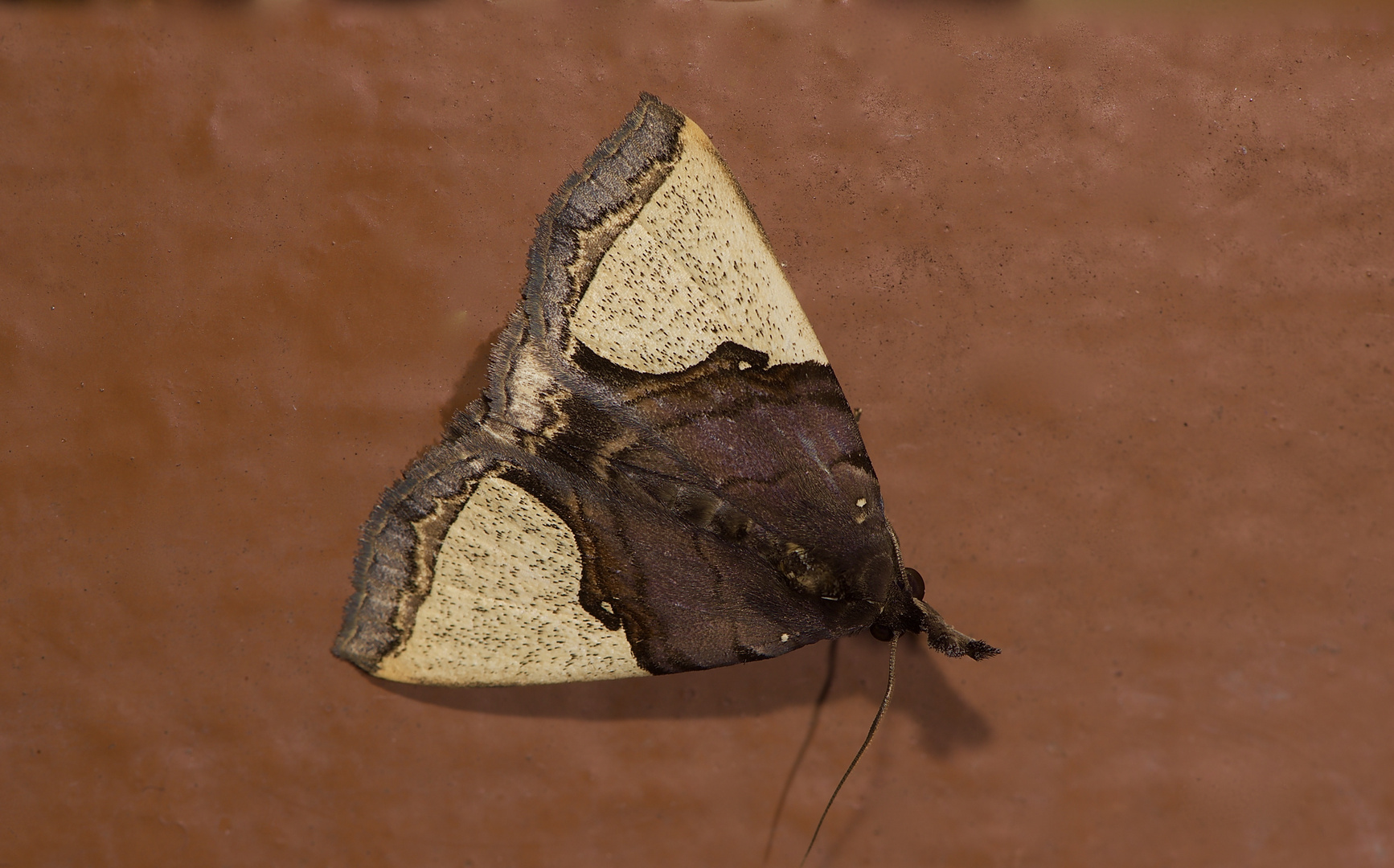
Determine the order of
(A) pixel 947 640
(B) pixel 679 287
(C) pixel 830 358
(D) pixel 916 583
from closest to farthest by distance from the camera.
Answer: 1. (B) pixel 679 287
2. (A) pixel 947 640
3. (D) pixel 916 583
4. (C) pixel 830 358

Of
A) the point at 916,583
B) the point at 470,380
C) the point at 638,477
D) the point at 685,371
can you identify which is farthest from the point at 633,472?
the point at 916,583

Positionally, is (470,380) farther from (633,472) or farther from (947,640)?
(947,640)

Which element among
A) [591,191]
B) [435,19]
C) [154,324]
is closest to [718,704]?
[591,191]

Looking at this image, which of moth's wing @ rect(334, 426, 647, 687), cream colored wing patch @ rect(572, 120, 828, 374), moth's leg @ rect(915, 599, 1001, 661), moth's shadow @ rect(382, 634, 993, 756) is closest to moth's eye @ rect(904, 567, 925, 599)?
moth's leg @ rect(915, 599, 1001, 661)

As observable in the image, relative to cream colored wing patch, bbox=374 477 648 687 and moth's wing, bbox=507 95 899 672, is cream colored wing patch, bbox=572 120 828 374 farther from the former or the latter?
cream colored wing patch, bbox=374 477 648 687

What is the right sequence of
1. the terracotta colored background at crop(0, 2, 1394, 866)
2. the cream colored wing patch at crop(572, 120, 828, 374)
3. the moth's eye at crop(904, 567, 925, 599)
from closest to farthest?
1. the cream colored wing patch at crop(572, 120, 828, 374)
2. the moth's eye at crop(904, 567, 925, 599)
3. the terracotta colored background at crop(0, 2, 1394, 866)

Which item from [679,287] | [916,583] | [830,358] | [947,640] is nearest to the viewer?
[679,287]

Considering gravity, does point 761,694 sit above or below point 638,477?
below
